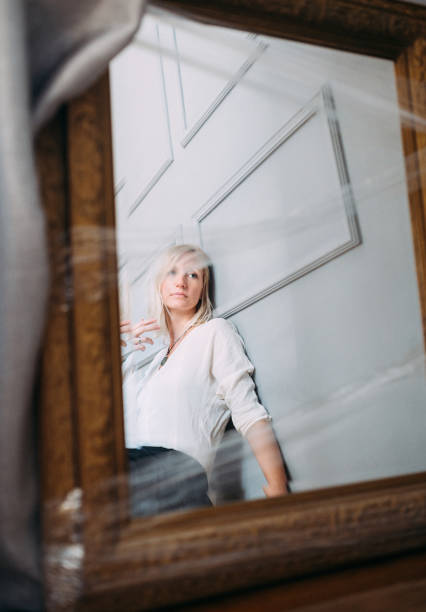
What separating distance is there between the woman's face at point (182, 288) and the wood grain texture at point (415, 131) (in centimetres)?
46

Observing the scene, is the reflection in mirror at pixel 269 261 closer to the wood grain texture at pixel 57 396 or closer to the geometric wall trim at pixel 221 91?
the geometric wall trim at pixel 221 91

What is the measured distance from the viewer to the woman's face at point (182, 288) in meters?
1.16

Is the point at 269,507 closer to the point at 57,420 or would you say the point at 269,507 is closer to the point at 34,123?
the point at 57,420

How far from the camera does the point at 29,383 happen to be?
0.60 meters

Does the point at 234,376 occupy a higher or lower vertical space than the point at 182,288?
lower

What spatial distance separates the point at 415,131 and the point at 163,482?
76 centimetres

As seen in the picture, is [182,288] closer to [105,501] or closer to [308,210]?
[308,210]

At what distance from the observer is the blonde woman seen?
3.01 feet

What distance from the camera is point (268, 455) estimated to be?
95cm

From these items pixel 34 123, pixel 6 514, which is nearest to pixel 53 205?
pixel 34 123

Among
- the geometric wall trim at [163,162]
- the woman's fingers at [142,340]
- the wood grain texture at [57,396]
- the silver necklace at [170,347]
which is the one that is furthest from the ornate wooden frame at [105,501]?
the silver necklace at [170,347]

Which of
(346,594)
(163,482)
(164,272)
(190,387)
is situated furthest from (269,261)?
(346,594)

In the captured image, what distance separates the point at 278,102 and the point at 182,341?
1.82 ft

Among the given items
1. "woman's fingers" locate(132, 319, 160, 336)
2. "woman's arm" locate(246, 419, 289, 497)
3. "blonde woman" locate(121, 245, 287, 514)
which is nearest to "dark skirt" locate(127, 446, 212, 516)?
"blonde woman" locate(121, 245, 287, 514)
